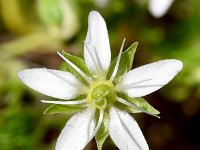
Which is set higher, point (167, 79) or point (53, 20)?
point (167, 79)

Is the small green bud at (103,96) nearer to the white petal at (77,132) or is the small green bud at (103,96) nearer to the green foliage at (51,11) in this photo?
the white petal at (77,132)

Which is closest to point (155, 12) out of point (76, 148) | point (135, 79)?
point (135, 79)

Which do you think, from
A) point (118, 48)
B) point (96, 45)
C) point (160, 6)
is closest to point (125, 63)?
point (96, 45)

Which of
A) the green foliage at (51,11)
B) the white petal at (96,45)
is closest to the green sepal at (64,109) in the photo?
the white petal at (96,45)

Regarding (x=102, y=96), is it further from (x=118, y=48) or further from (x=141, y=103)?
(x=118, y=48)

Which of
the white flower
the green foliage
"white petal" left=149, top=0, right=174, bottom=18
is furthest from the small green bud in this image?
the green foliage

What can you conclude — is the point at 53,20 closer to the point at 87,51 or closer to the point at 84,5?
the point at 84,5
